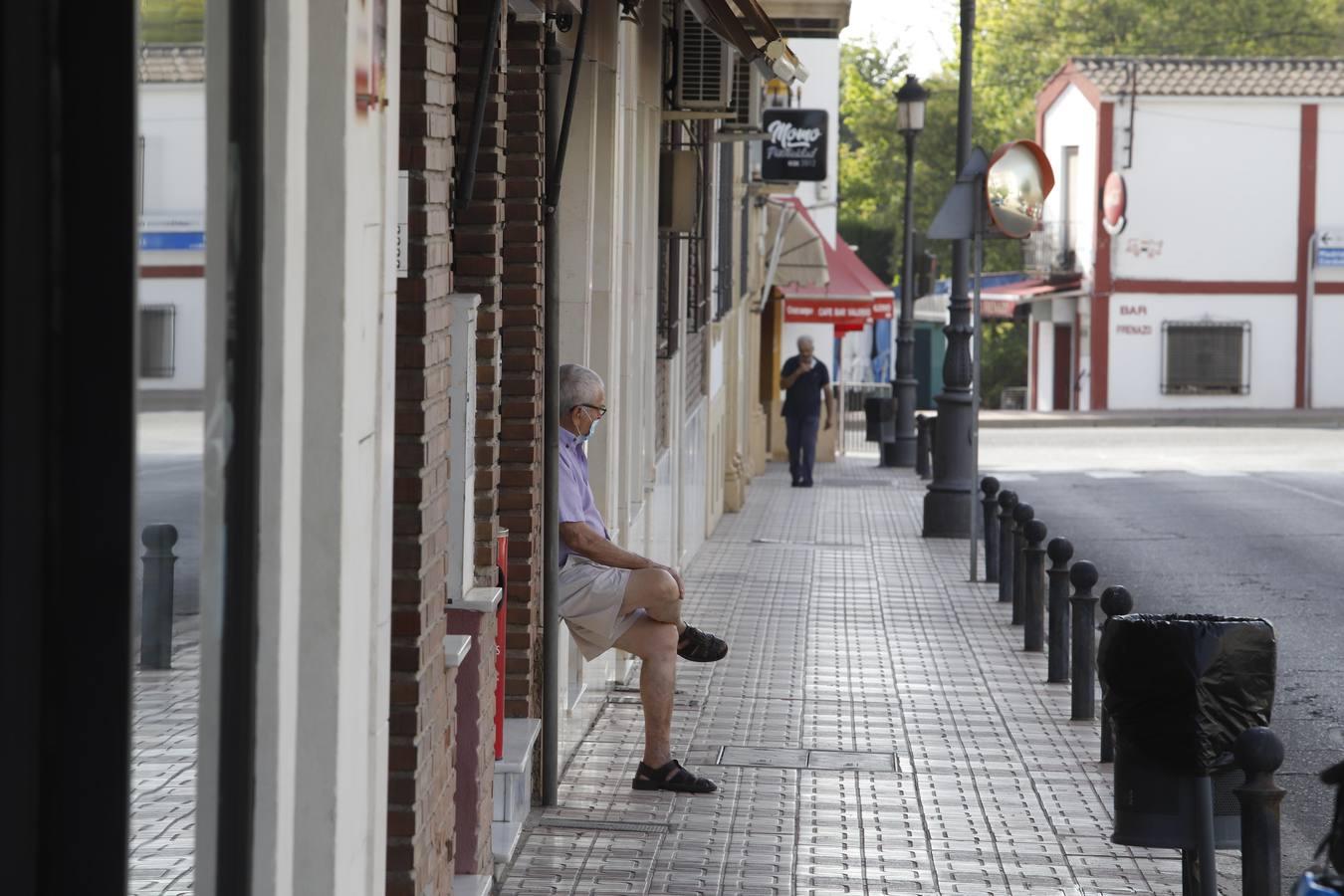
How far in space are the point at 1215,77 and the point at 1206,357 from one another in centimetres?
659

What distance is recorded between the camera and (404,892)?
489 centimetres

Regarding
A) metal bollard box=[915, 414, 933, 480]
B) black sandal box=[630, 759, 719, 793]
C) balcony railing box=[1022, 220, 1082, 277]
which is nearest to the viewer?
black sandal box=[630, 759, 719, 793]

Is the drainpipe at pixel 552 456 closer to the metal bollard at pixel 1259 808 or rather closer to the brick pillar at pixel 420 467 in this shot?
the brick pillar at pixel 420 467

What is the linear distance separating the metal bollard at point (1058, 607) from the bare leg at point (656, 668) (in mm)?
3088

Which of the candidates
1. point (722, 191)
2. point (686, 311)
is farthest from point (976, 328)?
point (722, 191)

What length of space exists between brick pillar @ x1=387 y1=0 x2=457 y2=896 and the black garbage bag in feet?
6.54

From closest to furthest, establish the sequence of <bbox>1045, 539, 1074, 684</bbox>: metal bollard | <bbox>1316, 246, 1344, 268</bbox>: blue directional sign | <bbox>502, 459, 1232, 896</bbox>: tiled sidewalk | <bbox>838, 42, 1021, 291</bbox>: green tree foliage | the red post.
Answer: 1. <bbox>502, 459, 1232, 896</bbox>: tiled sidewalk
2. the red post
3. <bbox>1045, 539, 1074, 684</bbox>: metal bollard
4. <bbox>1316, 246, 1344, 268</bbox>: blue directional sign
5. <bbox>838, 42, 1021, 291</bbox>: green tree foliage

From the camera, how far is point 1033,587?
38.7ft

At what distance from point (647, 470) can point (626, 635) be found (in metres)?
3.56

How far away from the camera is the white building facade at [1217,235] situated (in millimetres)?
46156

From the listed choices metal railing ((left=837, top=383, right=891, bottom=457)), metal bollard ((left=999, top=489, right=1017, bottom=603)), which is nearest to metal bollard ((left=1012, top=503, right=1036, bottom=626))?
metal bollard ((left=999, top=489, right=1017, bottom=603))

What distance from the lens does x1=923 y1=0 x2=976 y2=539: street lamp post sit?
17.5 metres

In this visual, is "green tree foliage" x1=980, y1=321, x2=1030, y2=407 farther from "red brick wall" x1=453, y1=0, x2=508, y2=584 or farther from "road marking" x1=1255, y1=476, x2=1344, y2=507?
"red brick wall" x1=453, y1=0, x2=508, y2=584

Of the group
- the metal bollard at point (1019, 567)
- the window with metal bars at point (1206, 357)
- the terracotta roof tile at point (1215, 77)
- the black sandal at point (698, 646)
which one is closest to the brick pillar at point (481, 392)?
the black sandal at point (698, 646)
